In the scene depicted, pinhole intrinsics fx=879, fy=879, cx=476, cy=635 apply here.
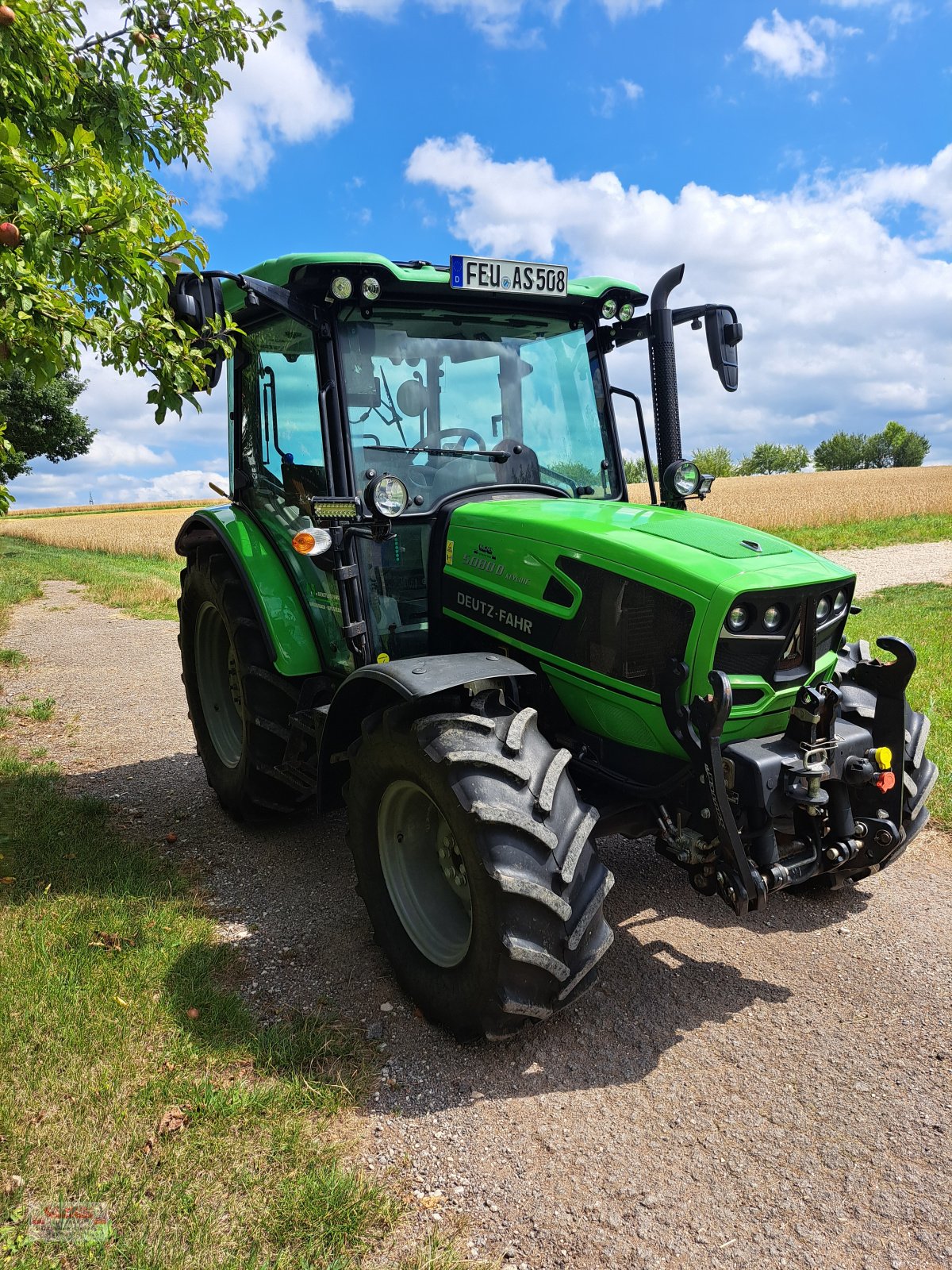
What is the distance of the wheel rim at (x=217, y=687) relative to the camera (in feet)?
16.7

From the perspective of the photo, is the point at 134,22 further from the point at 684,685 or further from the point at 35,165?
the point at 684,685

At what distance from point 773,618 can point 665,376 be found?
1.71 m

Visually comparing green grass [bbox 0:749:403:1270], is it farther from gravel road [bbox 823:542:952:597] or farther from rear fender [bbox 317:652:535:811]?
gravel road [bbox 823:542:952:597]

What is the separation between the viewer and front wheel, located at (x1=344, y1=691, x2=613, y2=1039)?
2.62 meters

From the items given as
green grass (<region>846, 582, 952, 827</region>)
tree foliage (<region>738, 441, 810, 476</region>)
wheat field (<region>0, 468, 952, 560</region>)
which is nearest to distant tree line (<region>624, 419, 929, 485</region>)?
tree foliage (<region>738, 441, 810, 476</region>)

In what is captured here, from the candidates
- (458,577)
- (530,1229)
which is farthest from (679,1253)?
(458,577)

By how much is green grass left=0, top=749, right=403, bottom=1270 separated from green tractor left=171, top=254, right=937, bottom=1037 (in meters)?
0.58

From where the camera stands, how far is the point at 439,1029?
3.02 meters

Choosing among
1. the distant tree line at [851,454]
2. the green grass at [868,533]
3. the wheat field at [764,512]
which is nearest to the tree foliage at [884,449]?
the distant tree line at [851,454]

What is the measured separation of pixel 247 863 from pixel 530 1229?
8.30 ft

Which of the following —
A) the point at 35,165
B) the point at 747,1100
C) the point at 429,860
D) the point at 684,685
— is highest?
the point at 35,165

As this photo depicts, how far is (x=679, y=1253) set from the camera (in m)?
2.16

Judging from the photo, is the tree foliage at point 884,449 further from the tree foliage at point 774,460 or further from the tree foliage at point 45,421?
the tree foliage at point 45,421

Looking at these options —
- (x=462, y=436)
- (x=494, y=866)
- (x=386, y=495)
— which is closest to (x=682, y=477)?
(x=462, y=436)
